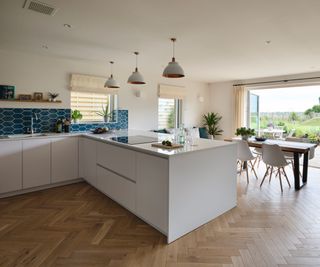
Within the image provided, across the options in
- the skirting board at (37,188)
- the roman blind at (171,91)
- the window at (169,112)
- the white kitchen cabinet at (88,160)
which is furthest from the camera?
the window at (169,112)

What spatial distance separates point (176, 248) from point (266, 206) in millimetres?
1605

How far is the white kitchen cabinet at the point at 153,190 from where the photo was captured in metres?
2.12

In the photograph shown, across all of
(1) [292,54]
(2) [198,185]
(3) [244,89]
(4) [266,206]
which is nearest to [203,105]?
(3) [244,89]

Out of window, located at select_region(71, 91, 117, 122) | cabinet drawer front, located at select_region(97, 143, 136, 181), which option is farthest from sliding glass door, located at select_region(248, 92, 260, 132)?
cabinet drawer front, located at select_region(97, 143, 136, 181)

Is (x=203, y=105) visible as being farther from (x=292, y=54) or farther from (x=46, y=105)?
(x=46, y=105)

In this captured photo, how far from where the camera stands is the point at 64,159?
368 cm

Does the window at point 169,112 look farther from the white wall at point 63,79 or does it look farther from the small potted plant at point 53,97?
the small potted plant at point 53,97

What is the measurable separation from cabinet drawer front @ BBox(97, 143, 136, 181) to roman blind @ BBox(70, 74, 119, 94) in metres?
1.64

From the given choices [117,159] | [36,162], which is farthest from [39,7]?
[36,162]

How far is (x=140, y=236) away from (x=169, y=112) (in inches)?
168

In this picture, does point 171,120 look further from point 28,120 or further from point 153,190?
point 153,190

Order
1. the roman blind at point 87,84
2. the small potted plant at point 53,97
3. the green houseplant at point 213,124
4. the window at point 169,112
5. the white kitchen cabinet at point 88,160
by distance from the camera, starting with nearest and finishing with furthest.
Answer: the white kitchen cabinet at point 88,160
the small potted plant at point 53,97
the roman blind at point 87,84
the window at point 169,112
the green houseplant at point 213,124

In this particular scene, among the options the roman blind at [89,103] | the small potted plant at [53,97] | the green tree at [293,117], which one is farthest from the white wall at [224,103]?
the small potted plant at [53,97]

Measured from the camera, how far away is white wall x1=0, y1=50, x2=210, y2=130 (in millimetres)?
3668
